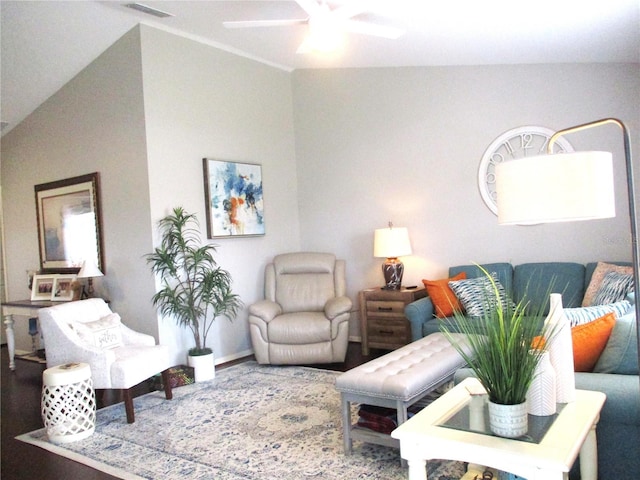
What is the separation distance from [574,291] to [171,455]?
10.9 ft

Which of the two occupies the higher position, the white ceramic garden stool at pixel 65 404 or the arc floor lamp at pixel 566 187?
the arc floor lamp at pixel 566 187

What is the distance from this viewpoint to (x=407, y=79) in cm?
518

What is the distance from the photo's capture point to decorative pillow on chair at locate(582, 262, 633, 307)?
381 centimetres

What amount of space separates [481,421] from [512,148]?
11.2ft

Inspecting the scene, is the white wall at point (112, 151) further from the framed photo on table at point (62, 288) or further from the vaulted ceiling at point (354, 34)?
the framed photo on table at point (62, 288)

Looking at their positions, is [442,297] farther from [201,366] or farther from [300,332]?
[201,366]

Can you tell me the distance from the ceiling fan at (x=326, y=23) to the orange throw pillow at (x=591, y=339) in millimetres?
2213

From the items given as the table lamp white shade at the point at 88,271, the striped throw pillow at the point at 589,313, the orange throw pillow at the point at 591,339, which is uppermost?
the table lamp white shade at the point at 88,271

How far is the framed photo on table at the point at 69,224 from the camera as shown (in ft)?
16.2

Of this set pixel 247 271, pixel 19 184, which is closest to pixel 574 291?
pixel 247 271

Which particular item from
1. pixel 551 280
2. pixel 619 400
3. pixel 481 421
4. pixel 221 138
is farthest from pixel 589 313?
pixel 221 138

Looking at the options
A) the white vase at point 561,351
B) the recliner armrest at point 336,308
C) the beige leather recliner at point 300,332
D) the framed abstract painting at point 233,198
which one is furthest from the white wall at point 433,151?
the white vase at point 561,351

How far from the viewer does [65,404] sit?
3.17 metres

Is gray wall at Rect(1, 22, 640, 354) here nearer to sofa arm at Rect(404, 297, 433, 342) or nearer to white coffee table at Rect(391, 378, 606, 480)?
sofa arm at Rect(404, 297, 433, 342)
